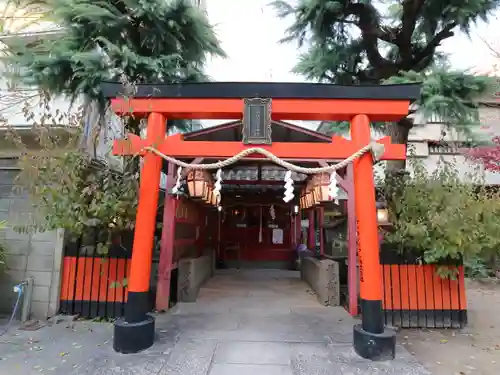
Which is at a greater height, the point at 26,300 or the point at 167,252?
the point at 167,252

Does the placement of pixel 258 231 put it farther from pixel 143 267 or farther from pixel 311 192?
pixel 143 267

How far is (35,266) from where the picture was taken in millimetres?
6043

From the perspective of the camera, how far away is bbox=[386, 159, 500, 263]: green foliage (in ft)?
18.0

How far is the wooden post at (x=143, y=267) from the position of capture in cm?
447

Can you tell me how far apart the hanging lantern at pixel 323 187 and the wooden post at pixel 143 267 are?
3.60 m

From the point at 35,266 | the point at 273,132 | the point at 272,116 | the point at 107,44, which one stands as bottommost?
the point at 35,266

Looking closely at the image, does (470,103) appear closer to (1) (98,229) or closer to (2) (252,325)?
(2) (252,325)

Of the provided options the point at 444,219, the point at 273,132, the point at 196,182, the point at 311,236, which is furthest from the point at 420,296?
the point at 311,236

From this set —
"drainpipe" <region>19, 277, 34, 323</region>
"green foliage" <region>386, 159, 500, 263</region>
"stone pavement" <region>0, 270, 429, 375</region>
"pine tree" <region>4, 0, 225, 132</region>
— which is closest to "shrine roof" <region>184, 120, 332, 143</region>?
"pine tree" <region>4, 0, 225, 132</region>

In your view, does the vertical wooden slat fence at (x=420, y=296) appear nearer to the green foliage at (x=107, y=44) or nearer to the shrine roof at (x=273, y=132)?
the shrine roof at (x=273, y=132)

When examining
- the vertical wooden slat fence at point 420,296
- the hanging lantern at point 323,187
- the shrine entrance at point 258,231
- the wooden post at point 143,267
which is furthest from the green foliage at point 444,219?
the shrine entrance at point 258,231

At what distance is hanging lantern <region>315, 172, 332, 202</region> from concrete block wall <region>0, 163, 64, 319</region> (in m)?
5.35

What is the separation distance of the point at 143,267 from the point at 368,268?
329 centimetres

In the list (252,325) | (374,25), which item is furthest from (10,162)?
(374,25)
